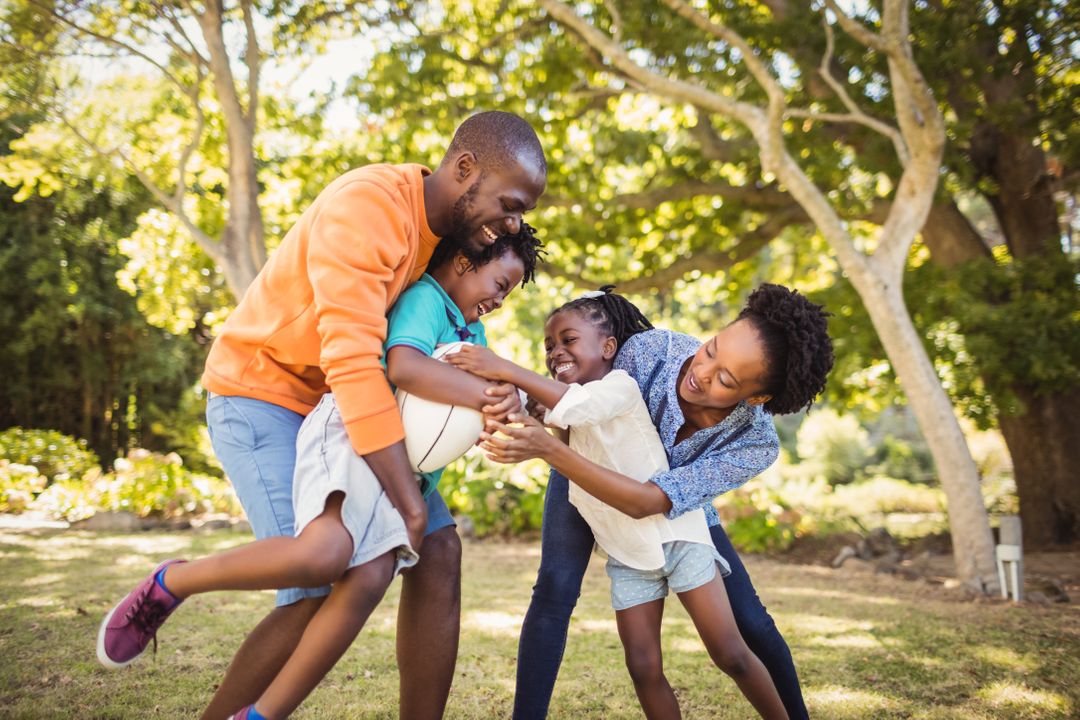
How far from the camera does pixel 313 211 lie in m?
2.41

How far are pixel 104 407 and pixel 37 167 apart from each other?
6.74 meters

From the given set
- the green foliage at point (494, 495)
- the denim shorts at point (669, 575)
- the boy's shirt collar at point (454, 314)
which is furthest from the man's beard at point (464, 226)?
the green foliage at point (494, 495)

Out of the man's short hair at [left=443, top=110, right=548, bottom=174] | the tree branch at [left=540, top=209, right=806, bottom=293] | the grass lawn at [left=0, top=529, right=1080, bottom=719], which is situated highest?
the tree branch at [left=540, top=209, right=806, bottom=293]

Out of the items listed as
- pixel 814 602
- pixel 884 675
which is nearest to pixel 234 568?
pixel 884 675

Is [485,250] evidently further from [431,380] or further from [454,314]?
[431,380]

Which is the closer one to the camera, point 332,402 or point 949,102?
point 332,402

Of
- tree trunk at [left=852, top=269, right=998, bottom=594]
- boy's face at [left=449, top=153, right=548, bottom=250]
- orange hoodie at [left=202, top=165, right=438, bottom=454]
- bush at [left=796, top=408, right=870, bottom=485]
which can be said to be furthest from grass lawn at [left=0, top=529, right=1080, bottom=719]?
bush at [left=796, top=408, right=870, bottom=485]

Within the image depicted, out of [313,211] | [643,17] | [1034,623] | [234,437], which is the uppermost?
[643,17]

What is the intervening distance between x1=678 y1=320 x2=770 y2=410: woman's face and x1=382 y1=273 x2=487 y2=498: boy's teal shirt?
2.55 ft

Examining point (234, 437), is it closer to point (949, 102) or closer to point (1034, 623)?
point (1034, 623)

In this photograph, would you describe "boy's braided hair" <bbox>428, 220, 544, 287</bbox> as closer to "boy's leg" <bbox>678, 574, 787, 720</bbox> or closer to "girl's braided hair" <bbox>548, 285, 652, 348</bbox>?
"girl's braided hair" <bbox>548, 285, 652, 348</bbox>

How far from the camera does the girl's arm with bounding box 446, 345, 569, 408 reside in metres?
2.41

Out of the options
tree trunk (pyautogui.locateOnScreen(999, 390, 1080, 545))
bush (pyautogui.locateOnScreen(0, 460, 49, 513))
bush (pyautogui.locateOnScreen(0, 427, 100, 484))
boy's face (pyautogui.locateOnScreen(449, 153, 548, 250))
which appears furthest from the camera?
bush (pyautogui.locateOnScreen(0, 427, 100, 484))

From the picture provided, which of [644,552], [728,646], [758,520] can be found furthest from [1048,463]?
[644,552]
